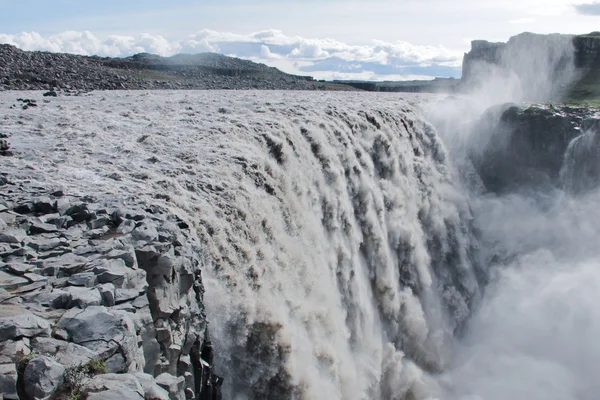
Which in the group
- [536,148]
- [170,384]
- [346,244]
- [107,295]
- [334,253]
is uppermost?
[107,295]

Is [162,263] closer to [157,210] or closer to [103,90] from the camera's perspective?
[157,210]

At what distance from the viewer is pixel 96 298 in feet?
22.1

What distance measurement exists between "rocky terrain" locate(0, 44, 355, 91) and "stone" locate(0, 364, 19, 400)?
87.7 ft

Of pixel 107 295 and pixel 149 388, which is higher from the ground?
pixel 107 295

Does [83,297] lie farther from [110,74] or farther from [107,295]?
[110,74]

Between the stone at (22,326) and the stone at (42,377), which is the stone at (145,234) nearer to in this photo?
the stone at (22,326)

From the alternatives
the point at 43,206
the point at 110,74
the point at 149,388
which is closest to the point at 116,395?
the point at 149,388

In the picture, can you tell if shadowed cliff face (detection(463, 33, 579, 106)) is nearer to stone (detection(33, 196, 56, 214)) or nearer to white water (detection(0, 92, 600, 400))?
white water (detection(0, 92, 600, 400))

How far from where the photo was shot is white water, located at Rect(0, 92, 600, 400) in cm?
1212

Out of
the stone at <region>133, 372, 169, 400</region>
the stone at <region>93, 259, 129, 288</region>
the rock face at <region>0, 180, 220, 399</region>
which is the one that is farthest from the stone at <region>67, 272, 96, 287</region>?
the stone at <region>133, 372, 169, 400</region>

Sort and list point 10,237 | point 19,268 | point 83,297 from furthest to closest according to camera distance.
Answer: point 10,237 → point 19,268 → point 83,297

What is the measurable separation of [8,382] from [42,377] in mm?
294

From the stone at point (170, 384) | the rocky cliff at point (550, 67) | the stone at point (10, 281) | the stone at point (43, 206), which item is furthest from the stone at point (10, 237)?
the rocky cliff at point (550, 67)

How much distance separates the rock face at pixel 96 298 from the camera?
5.47 meters
